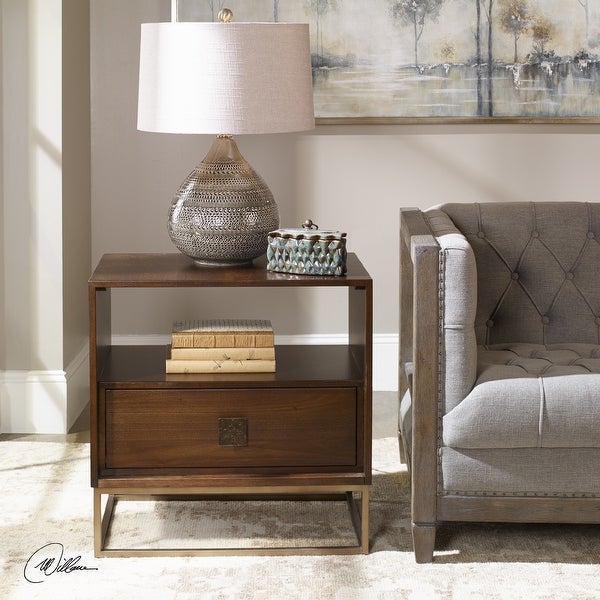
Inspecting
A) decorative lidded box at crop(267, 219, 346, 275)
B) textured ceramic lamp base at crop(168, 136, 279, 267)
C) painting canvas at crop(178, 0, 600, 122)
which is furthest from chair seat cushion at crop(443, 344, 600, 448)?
painting canvas at crop(178, 0, 600, 122)

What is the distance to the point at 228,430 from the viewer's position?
2.42 meters

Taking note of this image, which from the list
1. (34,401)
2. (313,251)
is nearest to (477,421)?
(313,251)

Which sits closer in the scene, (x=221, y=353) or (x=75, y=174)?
(x=221, y=353)

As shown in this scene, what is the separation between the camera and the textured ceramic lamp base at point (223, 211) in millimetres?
2451

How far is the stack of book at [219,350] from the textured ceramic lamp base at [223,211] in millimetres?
200

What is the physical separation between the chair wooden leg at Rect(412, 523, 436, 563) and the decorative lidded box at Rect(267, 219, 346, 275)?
0.63 metres

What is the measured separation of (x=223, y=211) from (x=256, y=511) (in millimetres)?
827

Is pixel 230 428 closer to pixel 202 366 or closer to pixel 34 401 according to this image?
pixel 202 366

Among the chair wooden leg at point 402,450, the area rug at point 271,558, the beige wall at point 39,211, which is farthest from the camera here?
the beige wall at point 39,211

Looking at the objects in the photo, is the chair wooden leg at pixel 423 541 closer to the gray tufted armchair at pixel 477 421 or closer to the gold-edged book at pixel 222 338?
the gray tufted armchair at pixel 477 421

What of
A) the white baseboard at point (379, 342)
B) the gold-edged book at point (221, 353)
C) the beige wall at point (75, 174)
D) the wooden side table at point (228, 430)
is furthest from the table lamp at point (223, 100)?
the white baseboard at point (379, 342)

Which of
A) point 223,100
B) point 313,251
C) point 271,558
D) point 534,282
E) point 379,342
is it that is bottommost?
point 271,558

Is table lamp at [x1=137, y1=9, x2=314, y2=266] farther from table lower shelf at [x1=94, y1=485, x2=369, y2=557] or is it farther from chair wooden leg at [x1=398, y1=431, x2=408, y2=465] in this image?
chair wooden leg at [x1=398, y1=431, x2=408, y2=465]

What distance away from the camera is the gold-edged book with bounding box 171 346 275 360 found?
2438mm
